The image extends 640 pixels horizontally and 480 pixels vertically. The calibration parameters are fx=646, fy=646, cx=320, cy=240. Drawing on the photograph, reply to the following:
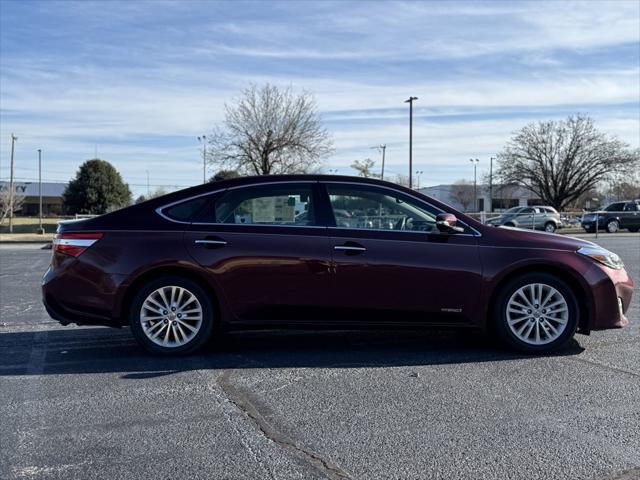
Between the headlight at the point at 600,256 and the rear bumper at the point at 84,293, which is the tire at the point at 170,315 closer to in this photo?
the rear bumper at the point at 84,293

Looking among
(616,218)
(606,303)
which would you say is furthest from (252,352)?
(616,218)

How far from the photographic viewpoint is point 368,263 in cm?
583

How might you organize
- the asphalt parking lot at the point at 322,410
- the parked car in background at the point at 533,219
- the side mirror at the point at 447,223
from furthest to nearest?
1. the parked car in background at the point at 533,219
2. the side mirror at the point at 447,223
3. the asphalt parking lot at the point at 322,410

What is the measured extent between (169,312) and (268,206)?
133cm

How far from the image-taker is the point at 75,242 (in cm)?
593

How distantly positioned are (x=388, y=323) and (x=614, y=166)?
54.4 meters

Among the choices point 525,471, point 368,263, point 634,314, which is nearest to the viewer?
point 525,471

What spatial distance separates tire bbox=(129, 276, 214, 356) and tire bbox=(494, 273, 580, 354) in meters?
2.69

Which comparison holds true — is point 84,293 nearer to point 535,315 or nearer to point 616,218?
point 535,315

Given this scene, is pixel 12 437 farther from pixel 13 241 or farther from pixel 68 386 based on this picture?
pixel 13 241

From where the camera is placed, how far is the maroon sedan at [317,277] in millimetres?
5840

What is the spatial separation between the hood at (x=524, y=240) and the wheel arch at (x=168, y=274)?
2.55 metres

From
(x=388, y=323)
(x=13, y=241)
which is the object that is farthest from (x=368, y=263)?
(x=13, y=241)

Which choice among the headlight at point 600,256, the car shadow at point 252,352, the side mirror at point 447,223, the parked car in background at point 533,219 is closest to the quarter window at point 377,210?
the side mirror at point 447,223
